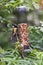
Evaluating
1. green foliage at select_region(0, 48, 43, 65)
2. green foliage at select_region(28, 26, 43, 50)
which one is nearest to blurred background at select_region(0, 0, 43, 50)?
green foliage at select_region(28, 26, 43, 50)

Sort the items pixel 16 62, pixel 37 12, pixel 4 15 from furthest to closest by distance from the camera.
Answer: pixel 37 12
pixel 4 15
pixel 16 62

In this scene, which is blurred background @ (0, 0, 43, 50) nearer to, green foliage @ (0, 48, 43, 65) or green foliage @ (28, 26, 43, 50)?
green foliage @ (28, 26, 43, 50)

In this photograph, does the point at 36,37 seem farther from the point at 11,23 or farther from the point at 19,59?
the point at 19,59

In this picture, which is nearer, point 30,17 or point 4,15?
point 4,15

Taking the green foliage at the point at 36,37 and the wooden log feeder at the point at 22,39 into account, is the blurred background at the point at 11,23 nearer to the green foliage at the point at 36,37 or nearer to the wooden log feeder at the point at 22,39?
the green foliage at the point at 36,37

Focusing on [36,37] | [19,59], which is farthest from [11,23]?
[19,59]

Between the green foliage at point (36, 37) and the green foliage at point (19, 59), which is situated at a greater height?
the green foliage at point (19, 59)

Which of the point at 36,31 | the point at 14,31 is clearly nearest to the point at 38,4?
the point at 14,31

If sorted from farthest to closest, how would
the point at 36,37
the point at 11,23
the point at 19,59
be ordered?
the point at 36,37 < the point at 11,23 < the point at 19,59

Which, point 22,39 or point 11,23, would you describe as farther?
point 11,23

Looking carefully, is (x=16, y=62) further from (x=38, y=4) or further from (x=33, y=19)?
(x=33, y=19)

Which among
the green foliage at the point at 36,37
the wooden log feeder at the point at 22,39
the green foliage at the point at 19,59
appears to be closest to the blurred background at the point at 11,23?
the green foliage at the point at 36,37
